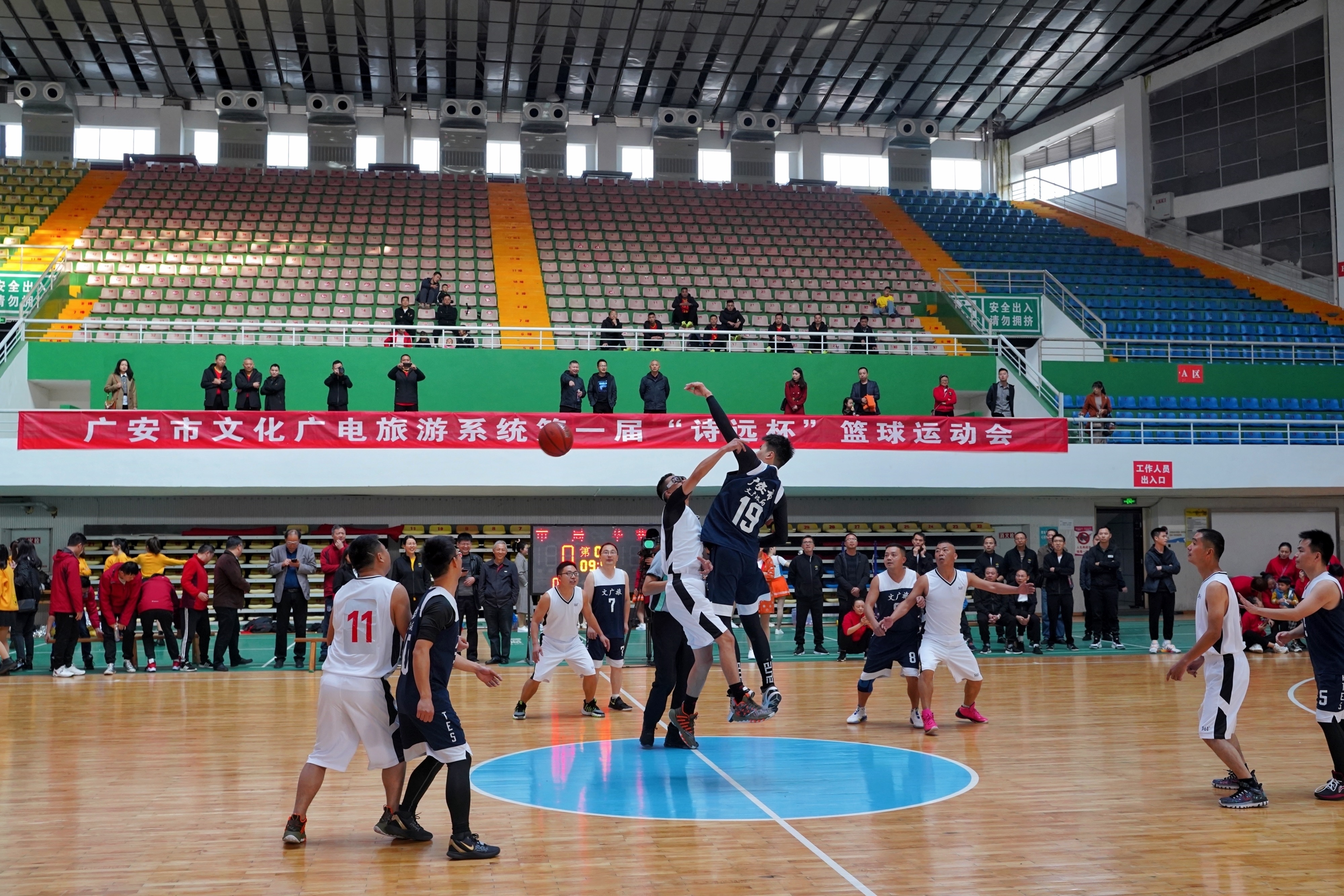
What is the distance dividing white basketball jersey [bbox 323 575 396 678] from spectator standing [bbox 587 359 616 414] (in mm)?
11947

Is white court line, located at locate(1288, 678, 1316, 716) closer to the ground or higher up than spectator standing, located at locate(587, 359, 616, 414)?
closer to the ground

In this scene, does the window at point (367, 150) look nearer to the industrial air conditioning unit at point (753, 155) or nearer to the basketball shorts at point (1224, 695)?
the industrial air conditioning unit at point (753, 155)

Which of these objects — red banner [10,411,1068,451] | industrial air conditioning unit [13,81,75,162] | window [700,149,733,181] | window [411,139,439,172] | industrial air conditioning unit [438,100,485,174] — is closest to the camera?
red banner [10,411,1068,451]

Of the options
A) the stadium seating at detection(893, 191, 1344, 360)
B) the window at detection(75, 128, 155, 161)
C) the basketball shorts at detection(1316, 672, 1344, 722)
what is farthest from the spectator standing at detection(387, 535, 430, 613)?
the window at detection(75, 128, 155, 161)

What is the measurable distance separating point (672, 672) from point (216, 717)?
15.8ft

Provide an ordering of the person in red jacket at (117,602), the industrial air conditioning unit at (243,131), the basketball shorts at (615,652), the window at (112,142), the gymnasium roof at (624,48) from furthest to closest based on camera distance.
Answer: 1. the window at (112,142)
2. the industrial air conditioning unit at (243,131)
3. the gymnasium roof at (624,48)
4. the person in red jacket at (117,602)
5. the basketball shorts at (615,652)

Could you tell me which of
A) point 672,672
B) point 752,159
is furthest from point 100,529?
point 752,159

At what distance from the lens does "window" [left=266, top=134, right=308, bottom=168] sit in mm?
32031

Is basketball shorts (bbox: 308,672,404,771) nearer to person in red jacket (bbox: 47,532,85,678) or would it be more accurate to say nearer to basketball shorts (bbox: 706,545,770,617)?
basketball shorts (bbox: 706,545,770,617)

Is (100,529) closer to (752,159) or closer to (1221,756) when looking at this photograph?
(1221,756)

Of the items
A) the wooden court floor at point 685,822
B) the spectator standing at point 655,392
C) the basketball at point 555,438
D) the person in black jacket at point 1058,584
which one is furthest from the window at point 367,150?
the wooden court floor at point 685,822

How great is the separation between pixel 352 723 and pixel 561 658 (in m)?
4.47

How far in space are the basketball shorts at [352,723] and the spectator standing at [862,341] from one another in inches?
634

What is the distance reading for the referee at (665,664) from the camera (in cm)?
823
